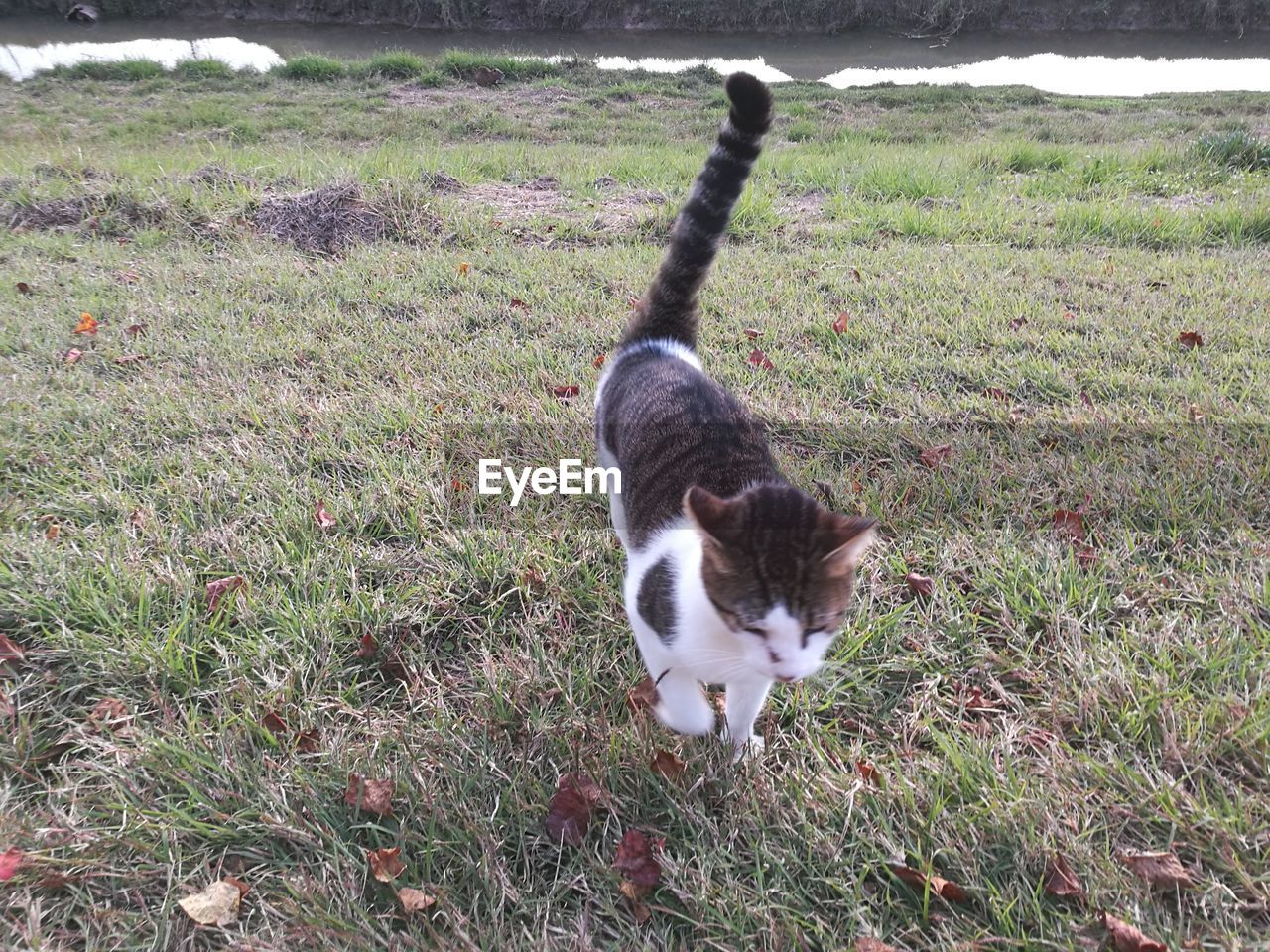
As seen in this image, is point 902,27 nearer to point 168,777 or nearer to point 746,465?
point 746,465

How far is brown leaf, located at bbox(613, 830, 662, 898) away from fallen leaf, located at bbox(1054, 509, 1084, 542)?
1631 mm

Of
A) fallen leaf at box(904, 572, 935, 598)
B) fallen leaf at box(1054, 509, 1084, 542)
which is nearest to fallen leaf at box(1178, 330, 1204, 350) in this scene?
fallen leaf at box(1054, 509, 1084, 542)

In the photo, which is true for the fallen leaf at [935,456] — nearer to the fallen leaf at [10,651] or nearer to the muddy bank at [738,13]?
the fallen leaf at [10,651]

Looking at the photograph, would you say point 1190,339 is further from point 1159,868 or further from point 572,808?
point 572,808

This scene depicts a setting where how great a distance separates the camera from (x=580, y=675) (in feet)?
5.85

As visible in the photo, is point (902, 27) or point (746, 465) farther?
point (902, 27)

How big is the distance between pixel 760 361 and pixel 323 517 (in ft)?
6.81

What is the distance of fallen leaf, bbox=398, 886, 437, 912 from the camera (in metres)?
1.31

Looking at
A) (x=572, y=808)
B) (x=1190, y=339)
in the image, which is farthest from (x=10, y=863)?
(x=1190, y=339)

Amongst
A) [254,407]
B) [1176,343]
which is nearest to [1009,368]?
[1176,343]

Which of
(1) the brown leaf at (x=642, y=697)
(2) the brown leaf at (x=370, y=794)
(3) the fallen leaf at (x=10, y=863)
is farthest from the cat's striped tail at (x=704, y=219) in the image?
(3) the fallen leaf at (x=10, y=863)

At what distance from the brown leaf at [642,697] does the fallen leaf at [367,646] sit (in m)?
0.69

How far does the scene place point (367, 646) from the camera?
1.84 meters

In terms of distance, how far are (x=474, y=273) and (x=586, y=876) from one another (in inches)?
150
